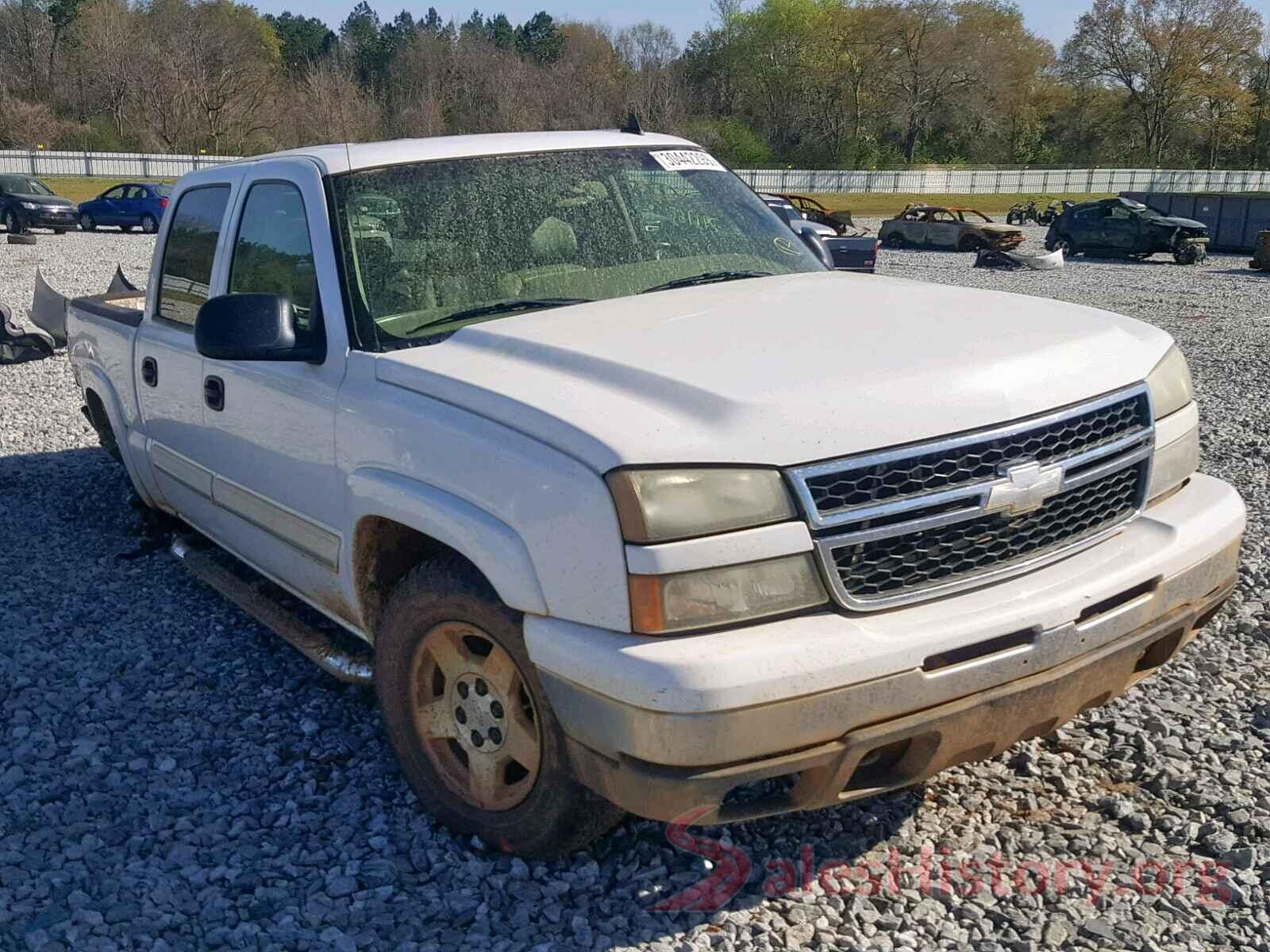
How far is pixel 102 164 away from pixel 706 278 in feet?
200

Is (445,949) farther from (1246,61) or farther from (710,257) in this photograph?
(1246,61)

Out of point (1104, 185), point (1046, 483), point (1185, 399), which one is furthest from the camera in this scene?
point (1104, 185)

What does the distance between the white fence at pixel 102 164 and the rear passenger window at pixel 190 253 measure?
54585 mm

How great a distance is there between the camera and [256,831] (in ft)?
11.5

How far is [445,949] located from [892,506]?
1.52m

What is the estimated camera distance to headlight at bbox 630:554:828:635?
8.41 ft

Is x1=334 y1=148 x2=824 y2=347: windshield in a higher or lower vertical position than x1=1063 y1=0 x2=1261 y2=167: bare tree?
lower

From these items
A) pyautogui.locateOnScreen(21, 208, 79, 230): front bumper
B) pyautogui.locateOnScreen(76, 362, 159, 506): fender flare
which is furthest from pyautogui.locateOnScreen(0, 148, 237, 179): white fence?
pyautogui.locateOnScreen(76, 362, 159, 506): fender flare

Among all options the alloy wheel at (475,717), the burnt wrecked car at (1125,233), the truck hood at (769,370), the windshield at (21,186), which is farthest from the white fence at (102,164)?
the alloy wheel at (475,717)

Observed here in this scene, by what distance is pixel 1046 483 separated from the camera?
2.88 meters

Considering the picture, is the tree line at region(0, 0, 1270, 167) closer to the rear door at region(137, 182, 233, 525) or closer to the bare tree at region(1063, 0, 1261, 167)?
the bare tree at region(1063, 0, 1261, 167)

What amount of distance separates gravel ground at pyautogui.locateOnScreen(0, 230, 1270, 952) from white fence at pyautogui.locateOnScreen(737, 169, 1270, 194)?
64.0 m

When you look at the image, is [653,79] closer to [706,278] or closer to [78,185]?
[78,185]

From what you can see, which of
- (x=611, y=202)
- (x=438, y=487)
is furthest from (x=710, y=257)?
(x=438, y=487)
